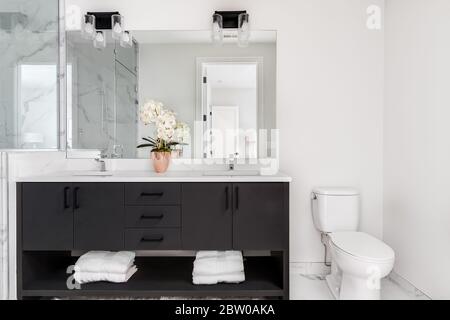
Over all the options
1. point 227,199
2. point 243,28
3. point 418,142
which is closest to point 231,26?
point 243,28

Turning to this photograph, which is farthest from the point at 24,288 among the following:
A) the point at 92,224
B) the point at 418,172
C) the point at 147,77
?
the point at 418,172

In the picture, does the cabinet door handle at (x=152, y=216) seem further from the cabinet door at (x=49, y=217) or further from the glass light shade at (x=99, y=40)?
the glass light shade at (x=99, y=40)

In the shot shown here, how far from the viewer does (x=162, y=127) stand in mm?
2164

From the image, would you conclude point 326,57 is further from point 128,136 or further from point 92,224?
point 92,224

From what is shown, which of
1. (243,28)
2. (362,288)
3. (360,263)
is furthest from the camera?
(243,28)

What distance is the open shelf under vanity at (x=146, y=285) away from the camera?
5.90 feet

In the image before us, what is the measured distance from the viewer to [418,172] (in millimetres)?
1901

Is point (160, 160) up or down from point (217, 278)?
up

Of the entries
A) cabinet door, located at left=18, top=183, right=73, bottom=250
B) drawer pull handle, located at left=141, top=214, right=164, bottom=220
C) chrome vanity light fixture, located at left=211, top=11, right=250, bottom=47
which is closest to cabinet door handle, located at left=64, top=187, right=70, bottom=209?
cabinet door, located at left=18, top=183, right=73, bottom=250

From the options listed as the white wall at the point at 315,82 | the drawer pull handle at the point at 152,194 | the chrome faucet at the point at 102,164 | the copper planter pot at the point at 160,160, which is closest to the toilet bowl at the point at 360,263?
the white wall at the point at 315,82

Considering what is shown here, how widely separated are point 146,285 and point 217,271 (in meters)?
0.45

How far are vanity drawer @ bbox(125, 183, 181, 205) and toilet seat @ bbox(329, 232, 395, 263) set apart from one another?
39.4 inches

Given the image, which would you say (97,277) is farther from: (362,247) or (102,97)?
(362,247)

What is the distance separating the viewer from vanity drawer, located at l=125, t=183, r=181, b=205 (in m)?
1.81
